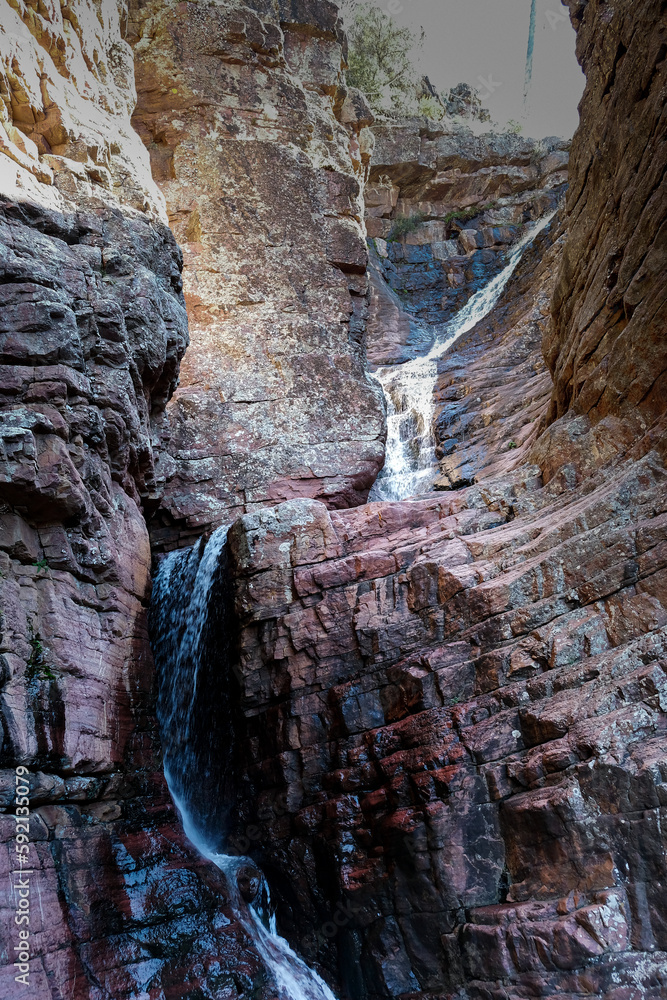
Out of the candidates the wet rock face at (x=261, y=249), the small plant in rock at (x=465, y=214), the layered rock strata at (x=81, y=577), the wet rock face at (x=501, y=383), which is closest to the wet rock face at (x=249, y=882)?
the layered rock strata at (x=81, y=577)

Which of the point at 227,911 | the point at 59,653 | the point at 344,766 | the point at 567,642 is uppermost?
the point at 59,653

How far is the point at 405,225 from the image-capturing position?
26891 mm

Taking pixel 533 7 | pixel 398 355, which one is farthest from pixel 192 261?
pixel 533 7

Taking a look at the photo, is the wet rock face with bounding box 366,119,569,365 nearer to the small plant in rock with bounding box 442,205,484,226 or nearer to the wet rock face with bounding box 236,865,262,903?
the small plant in rock with bounding box 442,205,484,226

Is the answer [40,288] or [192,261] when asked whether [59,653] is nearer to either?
[40,288]

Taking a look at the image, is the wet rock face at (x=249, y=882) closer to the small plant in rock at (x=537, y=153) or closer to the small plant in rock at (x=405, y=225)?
the small plant in rock at (x=405, y=225)

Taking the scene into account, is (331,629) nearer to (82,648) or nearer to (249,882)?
(82,648)

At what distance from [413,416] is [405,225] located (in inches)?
461

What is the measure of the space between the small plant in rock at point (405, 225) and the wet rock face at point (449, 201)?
0.12ft

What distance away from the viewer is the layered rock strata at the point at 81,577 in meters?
7.80

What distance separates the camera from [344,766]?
373 inches

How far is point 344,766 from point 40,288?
7.66m

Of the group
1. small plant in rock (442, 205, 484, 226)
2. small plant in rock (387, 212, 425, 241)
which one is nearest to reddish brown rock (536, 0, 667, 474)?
small plant in rock (387, 212, 425, 241)

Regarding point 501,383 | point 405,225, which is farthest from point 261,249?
point 405,225
